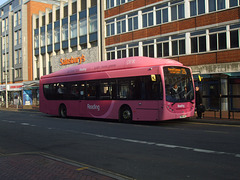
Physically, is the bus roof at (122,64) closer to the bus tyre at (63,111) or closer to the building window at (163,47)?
the bus tyre at (63,111)

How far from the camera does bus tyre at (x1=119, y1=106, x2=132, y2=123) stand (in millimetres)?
14364

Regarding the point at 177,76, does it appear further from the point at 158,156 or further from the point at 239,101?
the point at 158,156

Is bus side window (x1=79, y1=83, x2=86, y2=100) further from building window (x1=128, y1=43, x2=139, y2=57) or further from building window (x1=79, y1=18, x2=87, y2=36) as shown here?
building window (x1=79, y1=18, x2=87, y2=36)

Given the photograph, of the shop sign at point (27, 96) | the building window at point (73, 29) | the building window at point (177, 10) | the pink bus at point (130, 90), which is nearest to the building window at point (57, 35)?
the building window at point (73, 29)

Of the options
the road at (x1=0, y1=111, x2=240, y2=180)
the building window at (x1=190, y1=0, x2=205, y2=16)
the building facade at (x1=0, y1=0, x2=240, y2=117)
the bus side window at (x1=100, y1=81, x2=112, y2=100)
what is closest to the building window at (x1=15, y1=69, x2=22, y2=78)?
the building facade at (x1=0, y1=0, x2=240, y2=117)

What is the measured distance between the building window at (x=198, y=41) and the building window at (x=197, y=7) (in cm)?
164

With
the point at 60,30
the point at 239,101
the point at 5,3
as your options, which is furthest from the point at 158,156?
the point at 5,3

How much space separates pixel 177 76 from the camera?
43.6ft

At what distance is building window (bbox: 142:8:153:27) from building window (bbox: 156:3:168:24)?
78cm

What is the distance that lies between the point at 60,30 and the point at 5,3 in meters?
23.3

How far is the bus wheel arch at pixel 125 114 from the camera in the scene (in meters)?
14.4

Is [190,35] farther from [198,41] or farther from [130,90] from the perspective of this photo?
[130,90]

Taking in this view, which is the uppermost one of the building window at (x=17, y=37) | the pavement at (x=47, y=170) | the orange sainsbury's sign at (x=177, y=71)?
the building window at (x=17, y=37)

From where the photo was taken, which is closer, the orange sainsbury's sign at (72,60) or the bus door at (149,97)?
the bus door at (149,97)
